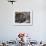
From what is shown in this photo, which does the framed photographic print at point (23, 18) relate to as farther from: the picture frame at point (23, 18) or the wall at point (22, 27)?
the wall at point (22, 27)

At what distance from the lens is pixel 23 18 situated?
4844 millimetres

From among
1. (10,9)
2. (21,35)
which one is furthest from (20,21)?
(21,35)

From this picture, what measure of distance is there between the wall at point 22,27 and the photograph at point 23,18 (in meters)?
0.15

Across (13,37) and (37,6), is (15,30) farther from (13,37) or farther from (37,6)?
(37,6)

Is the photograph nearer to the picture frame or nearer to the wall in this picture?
the picture frame

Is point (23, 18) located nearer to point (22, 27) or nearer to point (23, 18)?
point (23, 18)

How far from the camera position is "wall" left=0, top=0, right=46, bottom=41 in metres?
4.78

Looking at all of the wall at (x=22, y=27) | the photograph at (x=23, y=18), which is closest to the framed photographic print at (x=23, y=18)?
the photograph at (x=23, y=18)

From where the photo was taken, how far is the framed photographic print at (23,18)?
4801mm

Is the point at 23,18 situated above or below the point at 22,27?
above

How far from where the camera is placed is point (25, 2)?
4840 millimetres

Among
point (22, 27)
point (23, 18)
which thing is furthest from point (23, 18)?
point (22, 27)

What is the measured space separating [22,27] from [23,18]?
332 millimetres

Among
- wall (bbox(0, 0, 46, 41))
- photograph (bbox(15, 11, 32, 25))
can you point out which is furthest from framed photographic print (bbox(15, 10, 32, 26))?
wall (bbox(0, 0, 46, 41))
